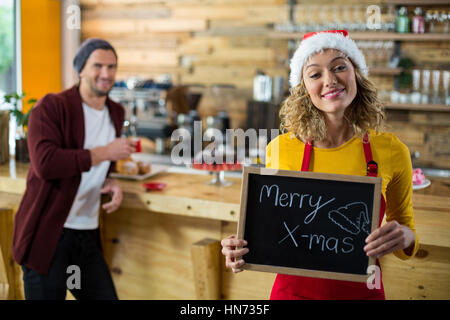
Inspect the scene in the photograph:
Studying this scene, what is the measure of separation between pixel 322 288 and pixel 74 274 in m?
1.27

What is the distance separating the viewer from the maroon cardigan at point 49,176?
2.28 m

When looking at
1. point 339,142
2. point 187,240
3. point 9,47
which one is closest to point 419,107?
point 187,240

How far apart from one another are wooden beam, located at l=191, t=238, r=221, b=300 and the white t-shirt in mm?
519

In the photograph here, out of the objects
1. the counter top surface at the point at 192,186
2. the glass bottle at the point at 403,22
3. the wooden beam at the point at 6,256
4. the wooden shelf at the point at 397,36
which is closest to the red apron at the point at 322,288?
the counter top surface at the point at 192,186

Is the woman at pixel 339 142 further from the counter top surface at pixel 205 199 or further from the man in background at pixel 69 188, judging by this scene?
the man in background at pixel 69 188

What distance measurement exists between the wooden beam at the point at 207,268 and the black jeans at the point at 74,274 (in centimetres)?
40

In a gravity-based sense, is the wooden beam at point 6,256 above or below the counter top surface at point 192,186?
below

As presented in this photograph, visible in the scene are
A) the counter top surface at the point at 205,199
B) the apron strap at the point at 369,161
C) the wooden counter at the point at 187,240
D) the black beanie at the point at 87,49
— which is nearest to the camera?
the apron strap at the point at 369,161

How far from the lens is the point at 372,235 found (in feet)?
4.67

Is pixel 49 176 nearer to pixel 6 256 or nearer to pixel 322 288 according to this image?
Answer: pixel 6 256

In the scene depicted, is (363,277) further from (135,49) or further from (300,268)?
(135,49)

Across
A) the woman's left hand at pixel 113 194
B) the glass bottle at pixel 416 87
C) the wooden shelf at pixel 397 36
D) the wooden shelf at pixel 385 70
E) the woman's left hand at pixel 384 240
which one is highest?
the wooden shelf at pixel 397 36

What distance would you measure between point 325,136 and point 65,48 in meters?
5.04
